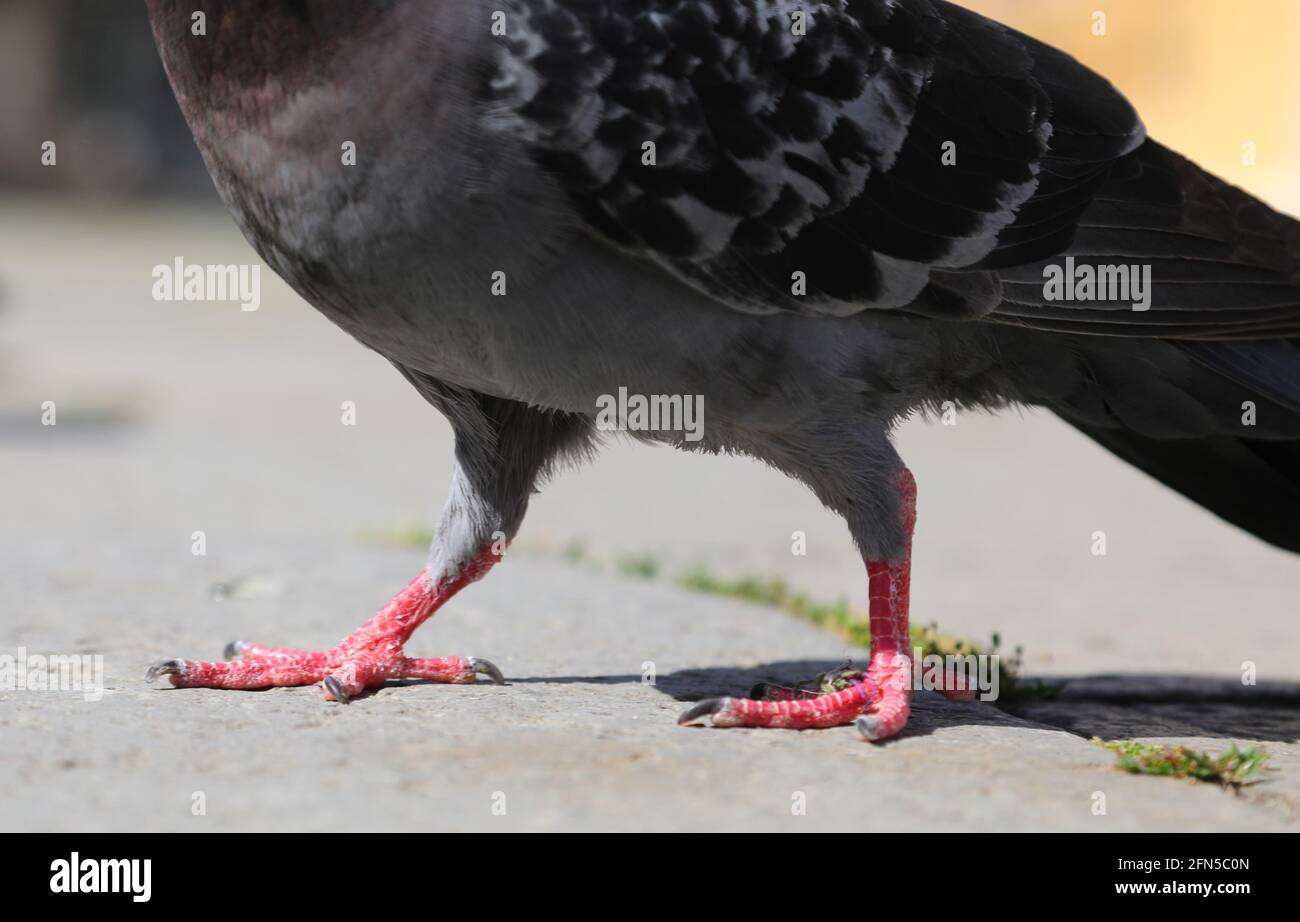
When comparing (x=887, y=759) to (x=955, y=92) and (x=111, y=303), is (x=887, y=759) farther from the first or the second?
(x=111, y=303)

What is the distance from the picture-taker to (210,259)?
26.2 meters

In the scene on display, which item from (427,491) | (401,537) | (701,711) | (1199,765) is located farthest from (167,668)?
(427,491)

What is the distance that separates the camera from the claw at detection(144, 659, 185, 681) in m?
4.62

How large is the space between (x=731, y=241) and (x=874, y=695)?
4.32 feet

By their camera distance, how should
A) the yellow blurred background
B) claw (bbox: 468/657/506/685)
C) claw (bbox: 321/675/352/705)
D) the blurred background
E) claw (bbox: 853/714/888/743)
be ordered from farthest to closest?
the yellow blurred background < the blurred background < claw (bbox: 468/657/506/685) < claw (bbox: 321/675/352/705) < claw (bbox: 853/714/888/743)

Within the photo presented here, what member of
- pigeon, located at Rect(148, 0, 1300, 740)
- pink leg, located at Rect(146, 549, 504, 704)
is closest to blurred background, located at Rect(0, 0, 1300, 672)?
pink leg, located at Rect(146, 549, 504, 704)

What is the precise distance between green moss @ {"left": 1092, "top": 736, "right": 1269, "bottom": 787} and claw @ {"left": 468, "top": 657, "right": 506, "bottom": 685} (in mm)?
1830

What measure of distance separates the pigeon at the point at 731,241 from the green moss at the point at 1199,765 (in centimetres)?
65

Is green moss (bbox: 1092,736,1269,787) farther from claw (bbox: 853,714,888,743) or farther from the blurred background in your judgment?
the blurred background

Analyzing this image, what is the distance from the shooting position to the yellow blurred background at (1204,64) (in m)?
25.4

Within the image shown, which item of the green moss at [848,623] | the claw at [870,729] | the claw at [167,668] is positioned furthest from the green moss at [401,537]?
the claw at [870,729]

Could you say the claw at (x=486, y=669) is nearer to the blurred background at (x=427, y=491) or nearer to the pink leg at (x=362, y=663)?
the pink leg at (x=362, y=663)

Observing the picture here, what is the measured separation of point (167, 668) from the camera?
182 inches

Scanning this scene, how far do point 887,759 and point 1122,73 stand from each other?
25.9 m
